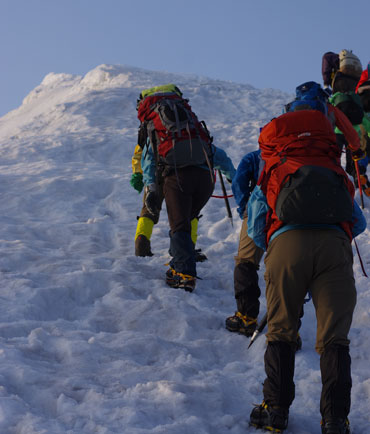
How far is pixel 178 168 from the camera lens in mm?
5988

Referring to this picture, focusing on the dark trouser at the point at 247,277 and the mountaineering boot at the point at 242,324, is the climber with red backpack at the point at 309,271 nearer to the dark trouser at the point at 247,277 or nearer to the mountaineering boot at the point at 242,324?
the dark trouser at the point at 247,277

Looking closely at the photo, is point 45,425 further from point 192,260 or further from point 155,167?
point 155,167

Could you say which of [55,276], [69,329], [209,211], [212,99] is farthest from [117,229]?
[212,99]

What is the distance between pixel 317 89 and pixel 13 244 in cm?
436

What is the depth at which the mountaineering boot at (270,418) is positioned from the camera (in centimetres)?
314

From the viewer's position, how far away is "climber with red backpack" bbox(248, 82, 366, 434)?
308 centimetres

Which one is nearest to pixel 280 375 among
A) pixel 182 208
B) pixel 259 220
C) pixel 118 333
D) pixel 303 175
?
pixel 259 220

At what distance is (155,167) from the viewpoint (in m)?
6.38

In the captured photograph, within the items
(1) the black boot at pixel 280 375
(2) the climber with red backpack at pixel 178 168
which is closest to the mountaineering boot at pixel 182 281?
(2) the climber with red backpack at pixel 178 168

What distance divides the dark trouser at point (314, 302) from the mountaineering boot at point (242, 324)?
156cm

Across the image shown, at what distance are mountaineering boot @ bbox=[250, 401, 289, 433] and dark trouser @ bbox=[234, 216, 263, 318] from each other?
162cm

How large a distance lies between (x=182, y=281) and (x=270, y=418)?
108 inches

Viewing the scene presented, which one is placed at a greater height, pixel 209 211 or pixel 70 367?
pixel 209 211

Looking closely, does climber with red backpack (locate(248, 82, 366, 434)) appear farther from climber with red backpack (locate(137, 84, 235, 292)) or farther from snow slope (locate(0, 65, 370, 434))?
climber with red backpack (locate(137, 84, 235, 292))
